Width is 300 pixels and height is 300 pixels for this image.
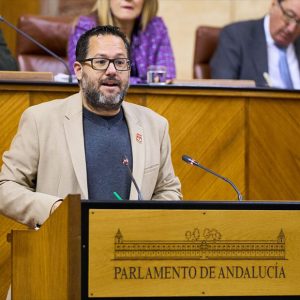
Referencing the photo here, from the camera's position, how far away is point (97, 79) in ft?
12.5

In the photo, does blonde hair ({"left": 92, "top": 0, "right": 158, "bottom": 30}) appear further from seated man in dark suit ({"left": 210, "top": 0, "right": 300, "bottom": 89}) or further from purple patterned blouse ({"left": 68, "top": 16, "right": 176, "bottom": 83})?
seated man in dark suit ({"left": 210, "top": 0, "right": 300, "bottom": 89})

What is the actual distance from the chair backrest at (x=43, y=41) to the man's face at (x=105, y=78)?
95.0 inches

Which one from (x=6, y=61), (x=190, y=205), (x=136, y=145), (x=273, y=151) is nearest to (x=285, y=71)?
(x=273, y=151)

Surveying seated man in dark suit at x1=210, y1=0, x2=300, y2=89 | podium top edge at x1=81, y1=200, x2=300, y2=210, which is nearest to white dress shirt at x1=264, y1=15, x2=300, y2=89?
seated man in dark suit at x1=210, y1=0, x2=300, y2=89

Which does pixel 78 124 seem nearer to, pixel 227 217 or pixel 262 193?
pixel 227 217

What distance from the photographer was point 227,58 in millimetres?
6273

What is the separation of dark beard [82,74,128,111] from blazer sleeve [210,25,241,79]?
95.5 inches

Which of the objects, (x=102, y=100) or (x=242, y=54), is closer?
(x=102, y=100)

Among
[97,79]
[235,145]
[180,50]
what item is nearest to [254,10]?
[180,50]

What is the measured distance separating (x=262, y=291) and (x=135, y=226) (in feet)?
1.46

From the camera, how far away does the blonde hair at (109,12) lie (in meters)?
5.62

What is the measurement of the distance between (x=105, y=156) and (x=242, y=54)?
8.76 ft

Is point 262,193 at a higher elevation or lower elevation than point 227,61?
lower

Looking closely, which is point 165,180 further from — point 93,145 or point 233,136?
point 233,136
